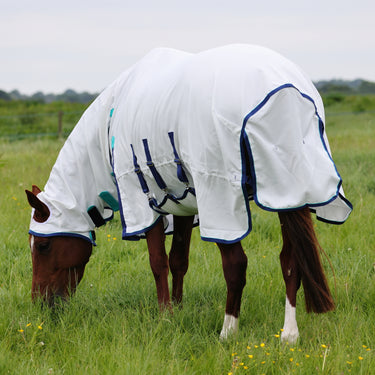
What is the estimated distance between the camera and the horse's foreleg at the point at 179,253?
370 centimetres

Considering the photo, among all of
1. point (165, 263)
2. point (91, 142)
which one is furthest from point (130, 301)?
point (91, 142)

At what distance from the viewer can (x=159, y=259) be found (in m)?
3.28

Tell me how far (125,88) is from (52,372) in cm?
171

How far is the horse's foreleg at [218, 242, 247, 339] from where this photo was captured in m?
2.83

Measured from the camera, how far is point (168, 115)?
2.86m

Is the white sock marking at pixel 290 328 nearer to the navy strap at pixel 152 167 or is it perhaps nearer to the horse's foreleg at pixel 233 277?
the horse's foreleg at pixel 233 277

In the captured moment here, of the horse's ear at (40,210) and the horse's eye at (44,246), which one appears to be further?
the horse's eye at (44,246)

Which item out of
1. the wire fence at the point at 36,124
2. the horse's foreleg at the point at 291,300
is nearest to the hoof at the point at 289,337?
the horse's foreleg at the point at 291,300

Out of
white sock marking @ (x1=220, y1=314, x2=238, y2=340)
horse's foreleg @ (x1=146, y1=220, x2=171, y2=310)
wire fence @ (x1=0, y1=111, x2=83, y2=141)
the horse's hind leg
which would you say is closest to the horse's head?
horse's foreleg @ (x1=146, y1=220, x2=171, y2=310)

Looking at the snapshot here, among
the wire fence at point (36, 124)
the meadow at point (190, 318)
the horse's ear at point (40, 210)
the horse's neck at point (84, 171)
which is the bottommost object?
the wire fence at point (36, 124)

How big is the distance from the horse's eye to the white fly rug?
663 mm

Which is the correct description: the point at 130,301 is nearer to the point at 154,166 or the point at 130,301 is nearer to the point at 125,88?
the point at 154,166

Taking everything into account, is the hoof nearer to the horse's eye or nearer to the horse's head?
the horse's head

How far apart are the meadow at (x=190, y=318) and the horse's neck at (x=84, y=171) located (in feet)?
2.12
